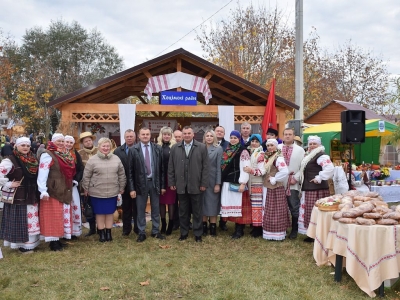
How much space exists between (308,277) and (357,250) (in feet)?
2.39

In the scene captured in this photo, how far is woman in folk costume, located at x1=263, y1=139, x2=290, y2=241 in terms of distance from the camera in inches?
215

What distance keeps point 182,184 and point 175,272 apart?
1519 mm

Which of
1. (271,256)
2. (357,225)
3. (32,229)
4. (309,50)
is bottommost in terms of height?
(271,256)

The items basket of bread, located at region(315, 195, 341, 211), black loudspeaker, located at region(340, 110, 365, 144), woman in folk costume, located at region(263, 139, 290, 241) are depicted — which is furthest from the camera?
black loudspeaker, located at region(340, 110, 365, 144)

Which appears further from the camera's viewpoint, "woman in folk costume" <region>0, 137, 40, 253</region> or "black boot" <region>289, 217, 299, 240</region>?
"black boot" <region>289, 217, 299, 240</region>

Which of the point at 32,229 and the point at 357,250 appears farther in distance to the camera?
the point at 32,229

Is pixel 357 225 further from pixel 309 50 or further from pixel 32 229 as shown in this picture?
pixel 309 50

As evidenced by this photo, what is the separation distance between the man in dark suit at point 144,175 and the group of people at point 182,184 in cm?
1

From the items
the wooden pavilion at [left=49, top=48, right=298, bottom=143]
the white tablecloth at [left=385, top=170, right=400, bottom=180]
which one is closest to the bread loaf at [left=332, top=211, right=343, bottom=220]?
the wooden pavilion at [left=49, top=48, right=298, bottom=143]

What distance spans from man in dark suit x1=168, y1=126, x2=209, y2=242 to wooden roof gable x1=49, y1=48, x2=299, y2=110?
374cm

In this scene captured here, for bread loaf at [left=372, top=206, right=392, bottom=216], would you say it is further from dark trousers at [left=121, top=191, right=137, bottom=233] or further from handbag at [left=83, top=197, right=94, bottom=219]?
handbag at [left=83, top=197, right=94, bottom=219]

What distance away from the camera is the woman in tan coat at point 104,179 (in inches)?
212

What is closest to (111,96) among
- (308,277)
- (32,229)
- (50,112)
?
(32,229)

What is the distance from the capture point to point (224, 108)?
919 cm
